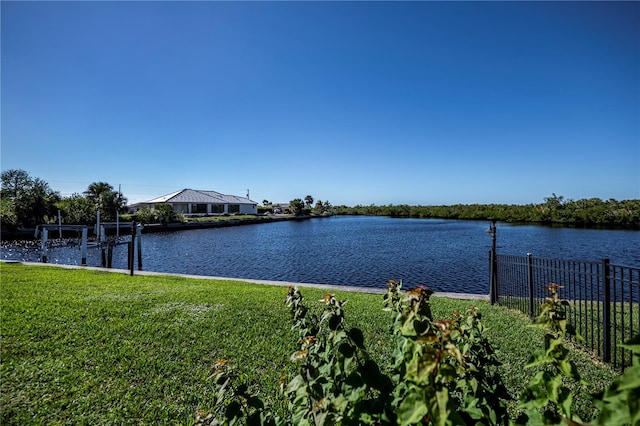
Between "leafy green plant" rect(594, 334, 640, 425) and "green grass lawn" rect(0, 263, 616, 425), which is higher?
"leafy green plant" rect(594, 334, 640, 425)

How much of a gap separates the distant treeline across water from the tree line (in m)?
43.3

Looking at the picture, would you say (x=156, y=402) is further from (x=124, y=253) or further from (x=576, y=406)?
(x=124, y=253)

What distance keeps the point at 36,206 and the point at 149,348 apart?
40722 mm

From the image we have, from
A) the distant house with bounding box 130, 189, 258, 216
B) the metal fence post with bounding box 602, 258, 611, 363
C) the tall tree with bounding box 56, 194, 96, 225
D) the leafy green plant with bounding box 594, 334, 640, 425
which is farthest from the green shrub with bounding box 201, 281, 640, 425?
the distant house with bounding box 130, 189, 258, 216

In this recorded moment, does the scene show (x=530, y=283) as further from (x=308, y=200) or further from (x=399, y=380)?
(x=308, y=200)

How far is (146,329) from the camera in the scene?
5.45 meters

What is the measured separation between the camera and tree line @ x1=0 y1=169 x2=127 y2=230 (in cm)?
3193

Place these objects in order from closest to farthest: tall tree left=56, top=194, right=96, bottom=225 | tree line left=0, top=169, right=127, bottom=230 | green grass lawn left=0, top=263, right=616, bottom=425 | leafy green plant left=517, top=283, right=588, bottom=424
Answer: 1. leafy green plant left=517, top=283, right=588, bottom=424
2. green grass lawn left=0, top=263, right=616, bottom=425
3. tree line left=0, top=169, right=127, bottom=230
4. tall tree left=56, top=194, right=96, bottom=225

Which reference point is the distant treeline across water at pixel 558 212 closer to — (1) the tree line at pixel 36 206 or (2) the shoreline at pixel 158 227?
(2) the shoreline at pixel 158 227

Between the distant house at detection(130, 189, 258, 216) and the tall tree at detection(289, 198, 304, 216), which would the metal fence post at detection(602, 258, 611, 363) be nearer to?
the distant house at detection(130, 189, 258, 216)

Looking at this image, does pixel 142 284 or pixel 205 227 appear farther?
pixel 205 227

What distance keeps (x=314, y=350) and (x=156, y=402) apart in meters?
2.87

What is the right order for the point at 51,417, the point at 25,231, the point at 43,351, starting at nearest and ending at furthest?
1. the point at 51,417
2. the point at 43,351
3. the point at 25,231

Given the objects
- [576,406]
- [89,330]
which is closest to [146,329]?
[89,330]
